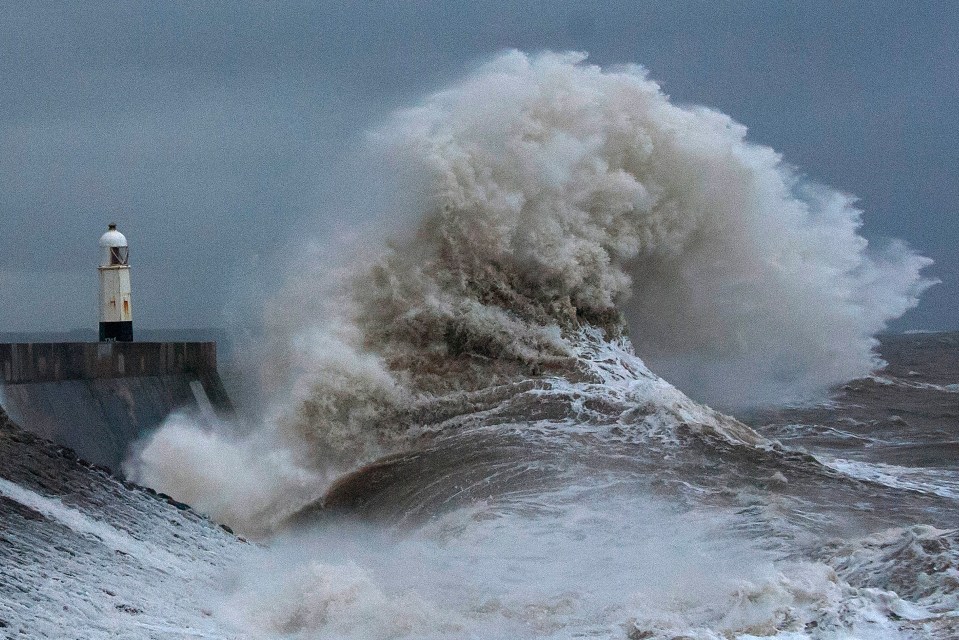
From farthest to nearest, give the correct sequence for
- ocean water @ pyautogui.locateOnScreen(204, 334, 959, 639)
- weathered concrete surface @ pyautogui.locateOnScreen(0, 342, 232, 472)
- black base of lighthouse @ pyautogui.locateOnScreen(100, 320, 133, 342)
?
1. black base of lighthouse @ pyautogui.locateOnScreen(100, 320, 133, 342)
2. weathered concrete surface @ pyautogui.locateOnScreen(0, 342, 232, 472)
3. ocean water @ pyautogui.locateOnScreen(204, 334, 959, 639)

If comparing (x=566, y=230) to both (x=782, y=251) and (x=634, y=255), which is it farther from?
(x=782, y=251)

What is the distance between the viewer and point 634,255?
13539 millimetres

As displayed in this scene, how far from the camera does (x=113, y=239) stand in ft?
39.7

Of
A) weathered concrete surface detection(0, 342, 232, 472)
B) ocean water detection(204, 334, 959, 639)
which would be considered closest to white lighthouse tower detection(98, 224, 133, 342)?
weathered concrete surface detection(0, 342, 232, 472)

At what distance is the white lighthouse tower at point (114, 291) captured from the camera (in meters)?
11.9

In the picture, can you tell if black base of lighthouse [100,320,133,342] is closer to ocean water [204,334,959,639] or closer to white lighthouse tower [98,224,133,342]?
white lighthouse tower [98,224,133,342]

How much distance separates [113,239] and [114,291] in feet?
2.02

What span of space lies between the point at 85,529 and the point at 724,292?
1121cm

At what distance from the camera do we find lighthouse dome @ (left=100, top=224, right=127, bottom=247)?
39.7ft

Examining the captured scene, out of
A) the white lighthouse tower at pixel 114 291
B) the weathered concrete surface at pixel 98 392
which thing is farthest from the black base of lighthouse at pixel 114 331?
the weathered concrete surface at pixel 98 392

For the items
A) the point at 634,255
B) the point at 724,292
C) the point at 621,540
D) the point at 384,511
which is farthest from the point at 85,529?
the point at 724,292

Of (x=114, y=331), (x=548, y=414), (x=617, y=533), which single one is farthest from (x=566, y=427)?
(x=114, y=331)

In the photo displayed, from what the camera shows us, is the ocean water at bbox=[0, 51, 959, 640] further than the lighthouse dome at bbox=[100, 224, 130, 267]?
No

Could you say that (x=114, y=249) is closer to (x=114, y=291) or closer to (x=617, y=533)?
(x=114, y=291)
